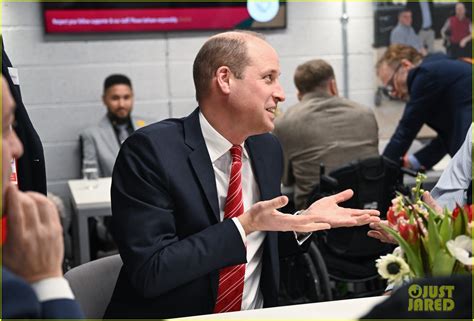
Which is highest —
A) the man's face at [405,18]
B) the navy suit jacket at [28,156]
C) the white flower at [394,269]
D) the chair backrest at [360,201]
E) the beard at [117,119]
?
the man's face at [405,18]

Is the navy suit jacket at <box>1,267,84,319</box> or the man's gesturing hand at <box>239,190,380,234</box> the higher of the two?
the navy suit jacket at <box>1,267,84,319</box>

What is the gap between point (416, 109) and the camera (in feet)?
13.5

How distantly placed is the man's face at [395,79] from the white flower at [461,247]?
342 cm

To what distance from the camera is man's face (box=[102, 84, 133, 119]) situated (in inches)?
191

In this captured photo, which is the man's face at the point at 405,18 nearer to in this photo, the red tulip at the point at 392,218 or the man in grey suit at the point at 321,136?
the man in grey suit at the point at 321,136

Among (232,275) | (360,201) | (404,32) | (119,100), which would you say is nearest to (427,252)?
(232,275)

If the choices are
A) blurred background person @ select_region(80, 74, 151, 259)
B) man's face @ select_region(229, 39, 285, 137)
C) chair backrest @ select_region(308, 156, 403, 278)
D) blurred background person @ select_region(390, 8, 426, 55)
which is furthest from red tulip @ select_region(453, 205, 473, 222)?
blurred background person @ select_region(390, 8, 426, 55)

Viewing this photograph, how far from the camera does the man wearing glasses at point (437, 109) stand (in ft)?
12.9

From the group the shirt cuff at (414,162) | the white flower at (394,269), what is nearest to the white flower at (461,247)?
the white flower at (394,269)

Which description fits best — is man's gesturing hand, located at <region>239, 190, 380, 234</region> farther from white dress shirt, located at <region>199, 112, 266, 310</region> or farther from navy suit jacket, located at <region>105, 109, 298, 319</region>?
white dress shirt, located at <region>199, 112, 266, 310</region>

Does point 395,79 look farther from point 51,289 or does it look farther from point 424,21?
point 51,289

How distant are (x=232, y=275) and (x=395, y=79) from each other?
11.8 ft

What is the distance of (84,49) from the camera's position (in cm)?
512

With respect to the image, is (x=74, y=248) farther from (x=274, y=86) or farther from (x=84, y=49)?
(x=274, y=86)
